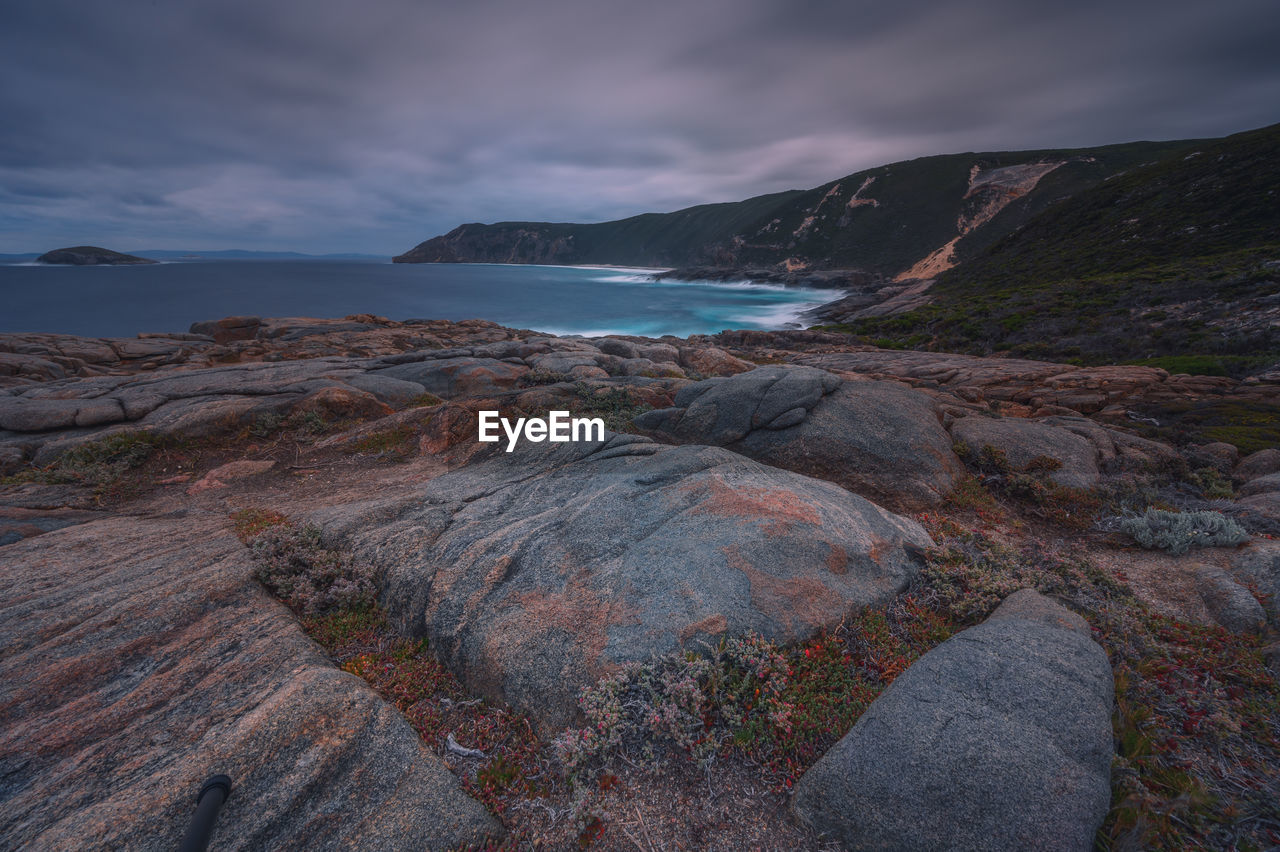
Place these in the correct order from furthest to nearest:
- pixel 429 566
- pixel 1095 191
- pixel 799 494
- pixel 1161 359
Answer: pixel 1095 191 → pixel 1161 359 → pixel 799 494 → pixel 429 566

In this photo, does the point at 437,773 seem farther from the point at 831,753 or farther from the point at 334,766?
the point at 831,753

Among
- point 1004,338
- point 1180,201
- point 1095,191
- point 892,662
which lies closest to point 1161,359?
point 1004,338

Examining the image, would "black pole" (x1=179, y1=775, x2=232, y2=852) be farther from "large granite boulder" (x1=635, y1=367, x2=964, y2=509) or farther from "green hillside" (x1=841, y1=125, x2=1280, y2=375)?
"green hillside" (x1=841, y1=125, x2=1280, y2=375)

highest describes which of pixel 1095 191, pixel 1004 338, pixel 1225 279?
pixel 1095 191

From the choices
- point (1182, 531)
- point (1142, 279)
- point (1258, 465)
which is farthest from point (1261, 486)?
point (1142, 279)

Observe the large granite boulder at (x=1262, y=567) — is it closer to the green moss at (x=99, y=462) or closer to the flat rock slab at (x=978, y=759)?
the flat rock slab at (x=978, y=759)

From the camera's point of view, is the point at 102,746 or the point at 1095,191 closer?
the point at 102,746

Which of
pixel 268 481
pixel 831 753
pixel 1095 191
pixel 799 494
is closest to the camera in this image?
pixel 831 753

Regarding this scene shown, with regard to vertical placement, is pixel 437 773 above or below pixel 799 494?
below

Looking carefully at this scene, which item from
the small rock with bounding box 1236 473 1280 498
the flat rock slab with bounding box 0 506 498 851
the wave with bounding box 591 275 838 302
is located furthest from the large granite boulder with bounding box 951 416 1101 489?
→ the wave with bounding box 591 275 838 302
